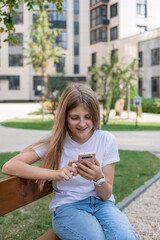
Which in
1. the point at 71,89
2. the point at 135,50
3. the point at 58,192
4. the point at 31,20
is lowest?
the point at 58,192

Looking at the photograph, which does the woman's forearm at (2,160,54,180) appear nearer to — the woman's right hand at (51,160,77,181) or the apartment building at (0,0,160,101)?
the woman's right hand at (51,160,77,181)

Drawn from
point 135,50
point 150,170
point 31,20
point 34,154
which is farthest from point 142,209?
point 31,20

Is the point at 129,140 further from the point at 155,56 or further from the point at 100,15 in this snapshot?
the point at 100,15

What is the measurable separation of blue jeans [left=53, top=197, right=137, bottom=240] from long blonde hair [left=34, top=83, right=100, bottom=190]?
25 centimetres

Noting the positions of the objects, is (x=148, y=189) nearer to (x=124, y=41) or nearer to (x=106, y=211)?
(x=106, y=211)

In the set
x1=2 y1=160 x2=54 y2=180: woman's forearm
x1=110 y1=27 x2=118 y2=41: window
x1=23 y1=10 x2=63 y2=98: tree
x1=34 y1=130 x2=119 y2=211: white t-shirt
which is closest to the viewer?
x1=2 y1=160 x2=54 y2=180: woman's forearm

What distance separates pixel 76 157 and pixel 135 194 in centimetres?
274

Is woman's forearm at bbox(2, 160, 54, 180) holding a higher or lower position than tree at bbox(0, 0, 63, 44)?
lower

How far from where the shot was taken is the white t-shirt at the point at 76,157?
88.7 inches

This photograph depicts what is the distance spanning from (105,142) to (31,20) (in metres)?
45.1

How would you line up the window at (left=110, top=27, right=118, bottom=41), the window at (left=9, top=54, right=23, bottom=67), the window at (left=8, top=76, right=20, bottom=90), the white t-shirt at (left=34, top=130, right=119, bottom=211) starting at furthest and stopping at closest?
the window at (left=8, top=76, right=20, bottom=90) < the window at (left=9, top=54, right=23, bottom=67) < the window at (left=110, top=27, right=118, bottom=41) < the white t-shirt at (left=34, top=130, right=119, bottom=211)

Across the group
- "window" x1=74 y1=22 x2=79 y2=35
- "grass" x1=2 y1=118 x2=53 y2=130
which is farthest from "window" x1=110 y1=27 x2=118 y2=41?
"grass" x1=2 y1=118 x2=53 y2=130

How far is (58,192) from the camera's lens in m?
2.30

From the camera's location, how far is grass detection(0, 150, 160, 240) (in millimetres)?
3465
